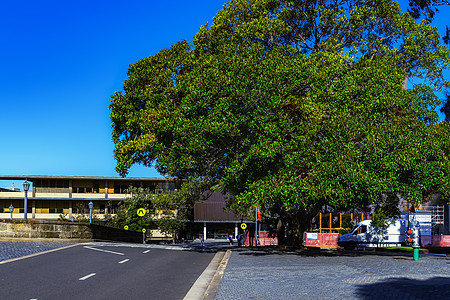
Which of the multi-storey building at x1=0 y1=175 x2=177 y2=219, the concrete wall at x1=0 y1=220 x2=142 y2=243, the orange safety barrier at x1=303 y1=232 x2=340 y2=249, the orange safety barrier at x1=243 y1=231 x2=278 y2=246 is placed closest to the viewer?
the concrete wall at x1=0 y1=220 x2=142 y2=243

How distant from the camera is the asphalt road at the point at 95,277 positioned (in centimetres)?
1073

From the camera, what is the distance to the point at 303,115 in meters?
22.2

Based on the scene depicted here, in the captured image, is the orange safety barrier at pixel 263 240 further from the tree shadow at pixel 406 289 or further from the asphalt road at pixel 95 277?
the tree shadow at pixel 406 289

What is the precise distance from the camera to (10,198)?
77.9 metres

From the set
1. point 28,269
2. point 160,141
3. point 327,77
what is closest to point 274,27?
point 327,77

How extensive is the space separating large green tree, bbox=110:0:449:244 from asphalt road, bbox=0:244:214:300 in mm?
5947

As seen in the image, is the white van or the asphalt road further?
the white van

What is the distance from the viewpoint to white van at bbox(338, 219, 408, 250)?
43.6 metres

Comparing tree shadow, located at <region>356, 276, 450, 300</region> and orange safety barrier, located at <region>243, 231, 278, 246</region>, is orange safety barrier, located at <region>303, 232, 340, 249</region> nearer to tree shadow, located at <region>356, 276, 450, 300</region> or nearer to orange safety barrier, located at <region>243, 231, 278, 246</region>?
orange safety barrier, located at <region>243, 231, 278, 246</region>

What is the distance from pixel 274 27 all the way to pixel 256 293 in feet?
68.6

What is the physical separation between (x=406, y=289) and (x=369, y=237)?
33.9 metres

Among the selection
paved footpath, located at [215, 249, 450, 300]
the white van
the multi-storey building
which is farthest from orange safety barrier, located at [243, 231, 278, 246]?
paved footpath, located at [215, 249, 450, 300]

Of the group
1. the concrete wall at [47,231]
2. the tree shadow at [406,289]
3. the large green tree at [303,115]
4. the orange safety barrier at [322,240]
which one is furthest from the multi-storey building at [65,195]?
the tree shadow at [406,289]

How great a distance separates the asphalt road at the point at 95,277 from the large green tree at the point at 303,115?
595 centimetres
